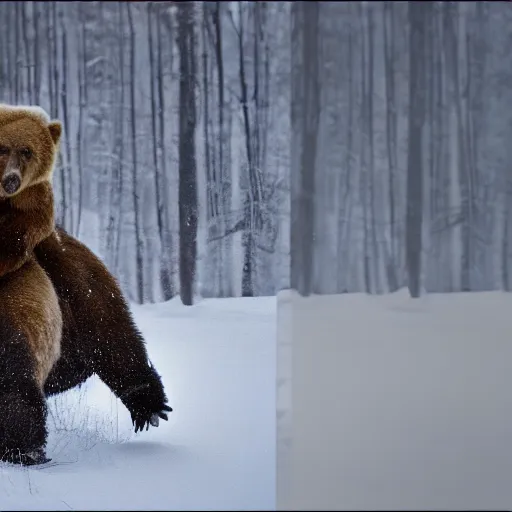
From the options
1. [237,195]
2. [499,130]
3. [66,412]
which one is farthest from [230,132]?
[66,412]

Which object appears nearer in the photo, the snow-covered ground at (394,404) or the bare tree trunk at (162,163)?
the snow-covered ground at (394,404)

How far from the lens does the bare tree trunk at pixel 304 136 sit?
8.82ft

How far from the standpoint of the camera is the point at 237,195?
2869mm

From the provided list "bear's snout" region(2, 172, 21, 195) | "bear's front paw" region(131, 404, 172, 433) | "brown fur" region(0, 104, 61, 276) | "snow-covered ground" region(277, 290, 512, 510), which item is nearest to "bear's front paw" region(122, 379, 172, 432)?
"bear's front paw" region(131, 404, 172, 433)

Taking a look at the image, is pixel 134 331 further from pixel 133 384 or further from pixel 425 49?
pixel 425 49

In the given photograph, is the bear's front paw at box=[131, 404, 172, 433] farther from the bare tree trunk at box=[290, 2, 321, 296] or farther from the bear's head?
the bear's head

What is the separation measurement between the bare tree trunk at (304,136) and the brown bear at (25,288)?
2.79 ft

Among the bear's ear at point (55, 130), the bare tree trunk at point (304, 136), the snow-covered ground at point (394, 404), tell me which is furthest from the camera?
the bear's ear at point (55, 130)

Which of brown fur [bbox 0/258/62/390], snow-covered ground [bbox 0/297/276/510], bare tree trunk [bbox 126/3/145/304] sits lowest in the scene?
snow-covered ground [bbox 0/297/276/510]

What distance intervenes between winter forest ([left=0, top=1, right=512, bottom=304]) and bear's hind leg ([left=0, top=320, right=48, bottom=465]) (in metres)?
0.42

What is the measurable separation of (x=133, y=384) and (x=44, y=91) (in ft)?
3.61

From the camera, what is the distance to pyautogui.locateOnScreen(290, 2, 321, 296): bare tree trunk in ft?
8.82

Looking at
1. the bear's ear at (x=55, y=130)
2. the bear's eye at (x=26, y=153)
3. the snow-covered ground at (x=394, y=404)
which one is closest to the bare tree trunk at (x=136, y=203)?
the bear's ear at (x=55, y=130)

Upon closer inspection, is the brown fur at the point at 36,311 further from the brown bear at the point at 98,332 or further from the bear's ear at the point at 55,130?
the bear's ear at the point at 55,130
